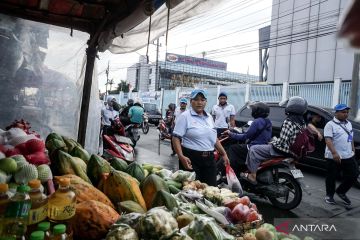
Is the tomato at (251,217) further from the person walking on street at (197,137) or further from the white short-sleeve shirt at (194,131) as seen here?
the white short-sleeve shirt at (194,131)

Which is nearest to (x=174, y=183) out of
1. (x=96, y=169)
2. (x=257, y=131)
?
(x=96, y=169)

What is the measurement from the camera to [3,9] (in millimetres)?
4340

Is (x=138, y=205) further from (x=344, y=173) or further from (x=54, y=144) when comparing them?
(x=344, y=173)

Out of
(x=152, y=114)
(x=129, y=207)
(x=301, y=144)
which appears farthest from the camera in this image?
(x=152, y=114)

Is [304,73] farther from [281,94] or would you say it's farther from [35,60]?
[35,60]

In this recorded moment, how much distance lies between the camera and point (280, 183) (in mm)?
5059

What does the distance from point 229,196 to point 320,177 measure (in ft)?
20.3

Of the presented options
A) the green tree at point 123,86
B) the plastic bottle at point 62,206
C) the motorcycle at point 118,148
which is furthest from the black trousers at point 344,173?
the green tree at point 123,86

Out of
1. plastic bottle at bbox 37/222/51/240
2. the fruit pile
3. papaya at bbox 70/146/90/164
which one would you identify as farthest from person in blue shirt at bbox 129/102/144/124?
plastic bottle at bbox 37/222/51/240

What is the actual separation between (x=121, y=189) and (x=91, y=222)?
0.43 metres

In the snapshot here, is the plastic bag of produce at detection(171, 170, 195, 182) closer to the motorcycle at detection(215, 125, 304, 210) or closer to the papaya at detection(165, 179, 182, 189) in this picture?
the papaya at detection(165, 179, 182, 189)

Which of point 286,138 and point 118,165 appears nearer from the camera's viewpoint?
point 118,165

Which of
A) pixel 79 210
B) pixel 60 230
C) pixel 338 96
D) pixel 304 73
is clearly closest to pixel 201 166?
pixel 79 210

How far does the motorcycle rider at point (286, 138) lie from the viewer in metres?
4.82
